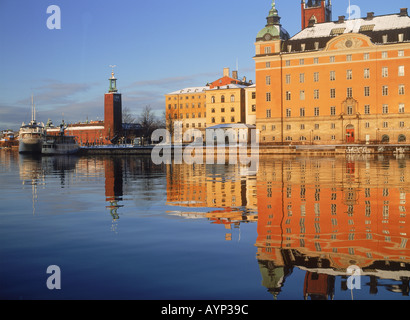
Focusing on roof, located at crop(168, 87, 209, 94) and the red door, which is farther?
roof, located at crop(168, 87, 209, 94)

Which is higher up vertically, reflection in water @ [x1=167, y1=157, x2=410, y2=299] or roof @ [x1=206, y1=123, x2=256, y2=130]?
roof @ [x1=206, y1=123, x2=256, y2=130]

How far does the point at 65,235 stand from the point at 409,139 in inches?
2963

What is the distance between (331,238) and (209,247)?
2.73 meters

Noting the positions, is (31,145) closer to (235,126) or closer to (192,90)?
(235,126)

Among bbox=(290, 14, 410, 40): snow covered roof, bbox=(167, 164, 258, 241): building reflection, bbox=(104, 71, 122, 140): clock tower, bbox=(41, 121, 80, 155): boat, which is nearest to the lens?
bbox=(167, 164, 258, 241): building reflection

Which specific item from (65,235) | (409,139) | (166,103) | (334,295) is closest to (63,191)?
(65,235)

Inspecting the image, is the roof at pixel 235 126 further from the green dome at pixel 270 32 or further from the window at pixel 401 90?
the window at pixel 401 90

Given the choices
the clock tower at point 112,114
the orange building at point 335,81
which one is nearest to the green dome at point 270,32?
the orange building at point 335,81

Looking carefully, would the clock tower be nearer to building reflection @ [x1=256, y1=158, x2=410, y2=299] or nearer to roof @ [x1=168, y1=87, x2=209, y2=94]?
roof @ [x1=168, y1=87, x2=209, y2=94]

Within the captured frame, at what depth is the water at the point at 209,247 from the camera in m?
7.21

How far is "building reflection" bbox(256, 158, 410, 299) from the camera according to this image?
25.2 feet

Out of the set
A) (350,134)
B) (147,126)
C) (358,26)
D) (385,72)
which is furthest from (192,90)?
(385,72)

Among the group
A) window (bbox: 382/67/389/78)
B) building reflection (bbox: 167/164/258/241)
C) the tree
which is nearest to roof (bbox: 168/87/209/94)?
the tree

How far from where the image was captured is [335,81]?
272ft
